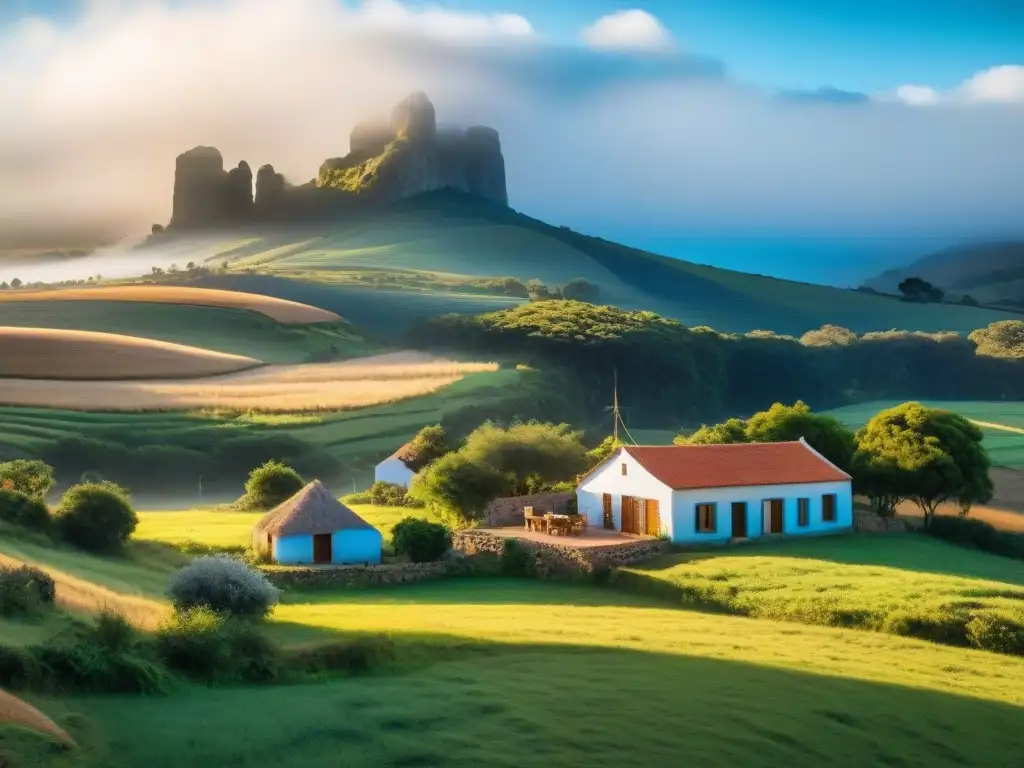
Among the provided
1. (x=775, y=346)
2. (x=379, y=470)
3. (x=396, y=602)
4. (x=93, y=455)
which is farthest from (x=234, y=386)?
(x=775, y=346)

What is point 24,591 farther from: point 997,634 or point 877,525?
point 877,525

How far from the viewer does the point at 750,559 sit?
44.3 meters

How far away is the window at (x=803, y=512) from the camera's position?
52.5 metres

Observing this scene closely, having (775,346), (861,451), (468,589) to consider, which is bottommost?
(468,589)

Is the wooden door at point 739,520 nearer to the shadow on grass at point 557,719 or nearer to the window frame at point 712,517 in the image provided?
the window frame at point 712,517

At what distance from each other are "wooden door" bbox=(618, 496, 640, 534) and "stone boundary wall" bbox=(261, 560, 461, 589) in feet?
26.4

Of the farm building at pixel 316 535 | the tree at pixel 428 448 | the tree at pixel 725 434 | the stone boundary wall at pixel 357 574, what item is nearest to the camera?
the stone boundary wall at pixel 357 574

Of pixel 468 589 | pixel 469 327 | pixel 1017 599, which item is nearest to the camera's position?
pixel 1017 599

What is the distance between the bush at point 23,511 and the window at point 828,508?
30001 mm

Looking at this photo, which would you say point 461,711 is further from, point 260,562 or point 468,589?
point 260,562

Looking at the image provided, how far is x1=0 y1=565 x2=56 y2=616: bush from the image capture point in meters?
26.3

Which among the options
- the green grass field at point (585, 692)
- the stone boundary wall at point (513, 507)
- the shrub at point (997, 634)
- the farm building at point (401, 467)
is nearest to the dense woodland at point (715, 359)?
the farm building at point (401, 467)

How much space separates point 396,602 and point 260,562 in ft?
28.3

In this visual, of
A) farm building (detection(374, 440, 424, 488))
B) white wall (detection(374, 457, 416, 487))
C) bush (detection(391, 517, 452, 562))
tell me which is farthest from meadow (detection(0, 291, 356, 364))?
bush (detection(391, 517, 452, 562))
